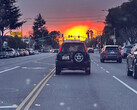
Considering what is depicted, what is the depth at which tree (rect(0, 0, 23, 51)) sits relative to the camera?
74562mm

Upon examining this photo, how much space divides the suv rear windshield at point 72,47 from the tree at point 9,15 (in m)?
54.1

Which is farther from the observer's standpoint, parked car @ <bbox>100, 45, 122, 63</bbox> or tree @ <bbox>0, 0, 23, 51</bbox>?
tree @ <bbox>0, 0, 23, 51</bbox>

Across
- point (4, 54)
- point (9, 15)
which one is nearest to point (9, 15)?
point (9, 15)

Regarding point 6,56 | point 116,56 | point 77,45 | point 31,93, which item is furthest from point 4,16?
point 31,93

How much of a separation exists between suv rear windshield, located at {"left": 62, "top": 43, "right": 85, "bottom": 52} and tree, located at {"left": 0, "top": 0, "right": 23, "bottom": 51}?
2130 inches

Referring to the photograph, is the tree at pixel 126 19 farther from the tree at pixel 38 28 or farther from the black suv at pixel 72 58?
the tree at pixel 38 28

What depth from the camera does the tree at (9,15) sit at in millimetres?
74562

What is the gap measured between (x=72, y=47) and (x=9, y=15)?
59431 mm

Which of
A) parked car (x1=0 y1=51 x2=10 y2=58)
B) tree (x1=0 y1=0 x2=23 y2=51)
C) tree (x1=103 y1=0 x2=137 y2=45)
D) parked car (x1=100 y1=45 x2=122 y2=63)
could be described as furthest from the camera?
tree (x1=0 y1=0 x2=23 y2=51)

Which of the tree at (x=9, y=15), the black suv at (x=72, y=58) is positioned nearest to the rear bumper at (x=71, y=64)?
the black suv at (x=72, y=58)

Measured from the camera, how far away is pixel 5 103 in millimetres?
10297

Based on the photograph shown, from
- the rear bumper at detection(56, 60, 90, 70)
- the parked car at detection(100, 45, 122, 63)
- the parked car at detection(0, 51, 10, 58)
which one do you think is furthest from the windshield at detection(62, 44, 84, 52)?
the parked car at detection(0, 51, 10, 58)

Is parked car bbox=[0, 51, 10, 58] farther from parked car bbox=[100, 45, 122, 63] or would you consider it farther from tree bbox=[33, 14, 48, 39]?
tree bbox=[33, 14, 48, 39]

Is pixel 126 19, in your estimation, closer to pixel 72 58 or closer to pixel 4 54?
pixel 4 54
